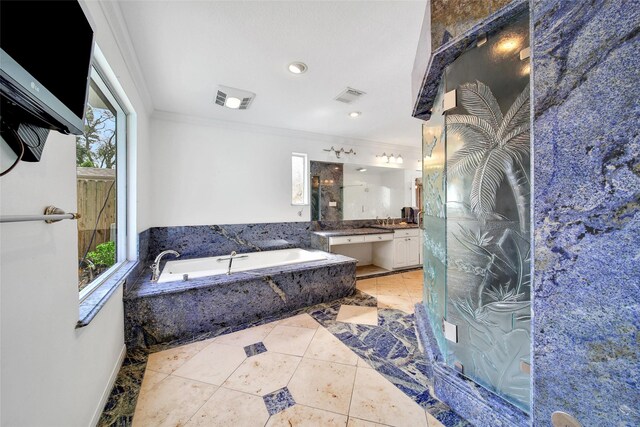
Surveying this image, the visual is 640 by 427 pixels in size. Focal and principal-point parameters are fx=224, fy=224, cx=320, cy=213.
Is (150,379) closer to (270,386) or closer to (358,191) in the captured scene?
(270,386)

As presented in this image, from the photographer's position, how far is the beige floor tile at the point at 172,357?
1708 mm

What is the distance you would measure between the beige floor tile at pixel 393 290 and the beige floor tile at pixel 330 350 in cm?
132

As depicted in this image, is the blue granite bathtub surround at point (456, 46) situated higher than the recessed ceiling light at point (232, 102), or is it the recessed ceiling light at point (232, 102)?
the recessed ceiling light at point (232, 102)

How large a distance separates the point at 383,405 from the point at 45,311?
5.68ft

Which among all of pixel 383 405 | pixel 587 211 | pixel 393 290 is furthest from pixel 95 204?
pixel 393 290

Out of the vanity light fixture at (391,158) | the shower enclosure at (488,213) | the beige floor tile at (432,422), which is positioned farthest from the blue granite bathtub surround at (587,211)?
the vanity light fixture at (391,158)

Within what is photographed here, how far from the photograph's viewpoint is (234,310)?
2.27 meters

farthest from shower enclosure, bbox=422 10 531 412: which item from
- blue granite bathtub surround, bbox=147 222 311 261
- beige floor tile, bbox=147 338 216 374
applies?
blue granite bathtub surround, bbox=147 222 311 261

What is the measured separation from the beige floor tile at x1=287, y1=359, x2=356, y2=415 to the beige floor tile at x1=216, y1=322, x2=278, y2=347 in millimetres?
555

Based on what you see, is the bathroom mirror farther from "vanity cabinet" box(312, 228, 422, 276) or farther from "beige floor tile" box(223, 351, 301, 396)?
"beige floor tile" box(223, 351, 301, 396)

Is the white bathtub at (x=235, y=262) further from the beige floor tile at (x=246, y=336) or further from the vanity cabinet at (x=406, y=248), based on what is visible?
the vanity cabinet at (x=406, y=248)

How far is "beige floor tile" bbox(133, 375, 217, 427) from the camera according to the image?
1.28 metres

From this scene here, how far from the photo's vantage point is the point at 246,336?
212 centimetres

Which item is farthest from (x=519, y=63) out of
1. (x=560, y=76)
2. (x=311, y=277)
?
(x=311, y=277)
